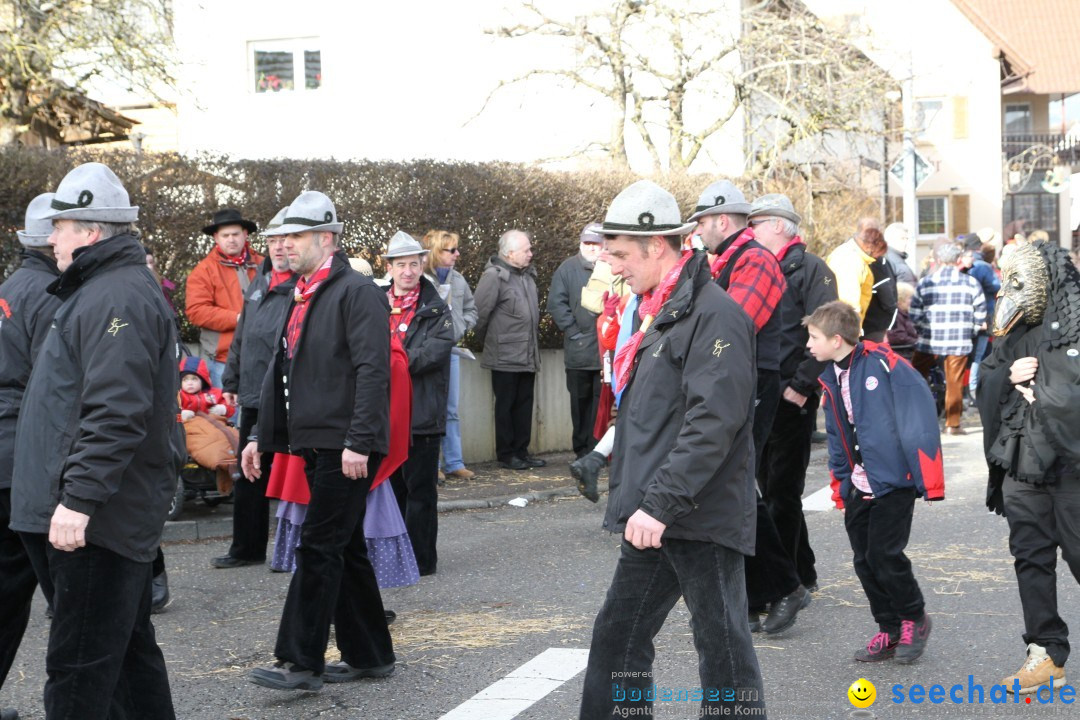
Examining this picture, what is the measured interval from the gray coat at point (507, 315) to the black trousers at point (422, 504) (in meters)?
4.23

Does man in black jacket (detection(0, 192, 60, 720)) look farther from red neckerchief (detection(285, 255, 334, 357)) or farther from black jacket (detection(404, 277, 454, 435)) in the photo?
black jacket (detection(404, 277, 454, 435))

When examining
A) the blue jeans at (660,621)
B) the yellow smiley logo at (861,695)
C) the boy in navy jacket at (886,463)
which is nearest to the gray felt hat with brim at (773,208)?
the boy in navy jacket at (886,463)

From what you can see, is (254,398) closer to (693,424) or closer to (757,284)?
(757,284)

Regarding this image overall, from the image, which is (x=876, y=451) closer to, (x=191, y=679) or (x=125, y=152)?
(x=191, y=679)

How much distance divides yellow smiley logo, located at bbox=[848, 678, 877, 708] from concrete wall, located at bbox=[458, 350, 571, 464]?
782cm

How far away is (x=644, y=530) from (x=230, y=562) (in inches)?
203

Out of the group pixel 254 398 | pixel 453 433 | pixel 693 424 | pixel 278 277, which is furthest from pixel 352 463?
pixel 453 433

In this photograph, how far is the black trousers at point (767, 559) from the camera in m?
6.59

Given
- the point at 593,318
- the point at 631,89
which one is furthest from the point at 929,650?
the point at 631,89

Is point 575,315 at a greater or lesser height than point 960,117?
lesser

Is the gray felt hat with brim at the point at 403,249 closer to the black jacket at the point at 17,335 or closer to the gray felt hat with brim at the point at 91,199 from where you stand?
the black jacket at the point at 17,335

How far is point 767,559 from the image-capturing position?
6727mm

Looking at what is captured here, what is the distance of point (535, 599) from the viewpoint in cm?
762

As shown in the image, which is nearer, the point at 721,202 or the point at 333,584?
the point at 333,584
